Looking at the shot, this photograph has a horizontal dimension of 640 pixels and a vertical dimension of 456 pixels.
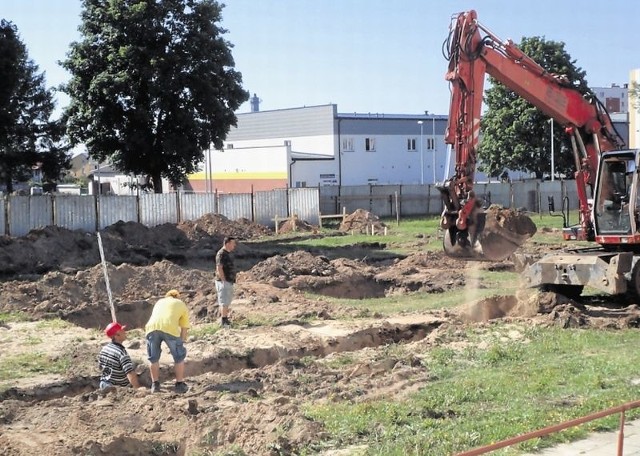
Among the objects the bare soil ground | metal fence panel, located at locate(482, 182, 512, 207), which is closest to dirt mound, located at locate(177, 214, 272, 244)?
the bare soil ground

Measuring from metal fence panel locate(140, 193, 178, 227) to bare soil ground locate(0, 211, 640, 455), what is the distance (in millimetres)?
6723

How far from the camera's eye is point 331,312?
731 inches

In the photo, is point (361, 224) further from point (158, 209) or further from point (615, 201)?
point (615, 201)

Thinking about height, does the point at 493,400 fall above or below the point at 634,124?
below

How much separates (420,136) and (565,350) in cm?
6137

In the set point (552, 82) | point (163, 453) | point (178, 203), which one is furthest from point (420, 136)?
point (163, 453)

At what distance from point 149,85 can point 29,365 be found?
24.1 metres

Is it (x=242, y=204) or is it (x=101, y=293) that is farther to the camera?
(x=242, y=204)

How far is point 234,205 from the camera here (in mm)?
41531

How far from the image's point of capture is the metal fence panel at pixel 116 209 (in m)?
36.4

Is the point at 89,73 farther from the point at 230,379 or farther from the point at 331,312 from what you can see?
the point at 230,379

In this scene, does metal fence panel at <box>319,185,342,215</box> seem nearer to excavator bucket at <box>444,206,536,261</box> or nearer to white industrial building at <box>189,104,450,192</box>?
white industrial building at <box>189,104,450,192</box>

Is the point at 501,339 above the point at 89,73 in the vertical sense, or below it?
below

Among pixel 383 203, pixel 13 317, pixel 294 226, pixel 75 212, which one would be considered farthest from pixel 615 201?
pixel 383 203
